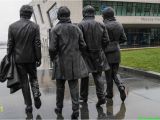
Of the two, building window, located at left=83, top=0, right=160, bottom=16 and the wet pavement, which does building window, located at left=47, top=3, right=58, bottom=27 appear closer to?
building window, located at left=83, top=0, right=160, bottom=16

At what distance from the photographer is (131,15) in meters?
57.8

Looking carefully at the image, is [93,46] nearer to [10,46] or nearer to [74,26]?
[74,26]

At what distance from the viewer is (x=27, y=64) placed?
7.23 metres

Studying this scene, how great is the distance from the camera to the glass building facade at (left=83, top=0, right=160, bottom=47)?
185 ft

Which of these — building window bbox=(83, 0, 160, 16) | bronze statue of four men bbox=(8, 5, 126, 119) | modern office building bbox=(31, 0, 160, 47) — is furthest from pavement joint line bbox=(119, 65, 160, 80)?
building window bbox=(83, 0, 160, 16)

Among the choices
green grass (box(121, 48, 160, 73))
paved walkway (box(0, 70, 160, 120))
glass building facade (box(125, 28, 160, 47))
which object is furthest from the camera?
glass building facade (box(125, 28, 160, 47))

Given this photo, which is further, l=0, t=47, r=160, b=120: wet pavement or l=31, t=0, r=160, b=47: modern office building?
l=31, t=0, r=160, b=47: modern office building

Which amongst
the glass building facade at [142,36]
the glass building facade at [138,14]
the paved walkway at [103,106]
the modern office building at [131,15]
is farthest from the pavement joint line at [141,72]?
the glass building facade at [142,36]

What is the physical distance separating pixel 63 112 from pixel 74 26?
1.80 metres

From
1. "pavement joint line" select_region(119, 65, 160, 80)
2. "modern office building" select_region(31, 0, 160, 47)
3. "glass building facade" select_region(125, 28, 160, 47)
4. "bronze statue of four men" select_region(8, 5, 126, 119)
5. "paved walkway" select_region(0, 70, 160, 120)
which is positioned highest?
"bronze statue of four men" select_region(8, 5, 126, 119)

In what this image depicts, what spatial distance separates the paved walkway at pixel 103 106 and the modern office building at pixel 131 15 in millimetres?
42146

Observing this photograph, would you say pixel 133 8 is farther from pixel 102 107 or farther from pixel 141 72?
pixel 102 107

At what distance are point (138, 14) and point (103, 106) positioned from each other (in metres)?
52.3

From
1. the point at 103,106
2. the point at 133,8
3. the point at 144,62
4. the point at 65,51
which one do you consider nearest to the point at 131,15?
the point at 133,8
